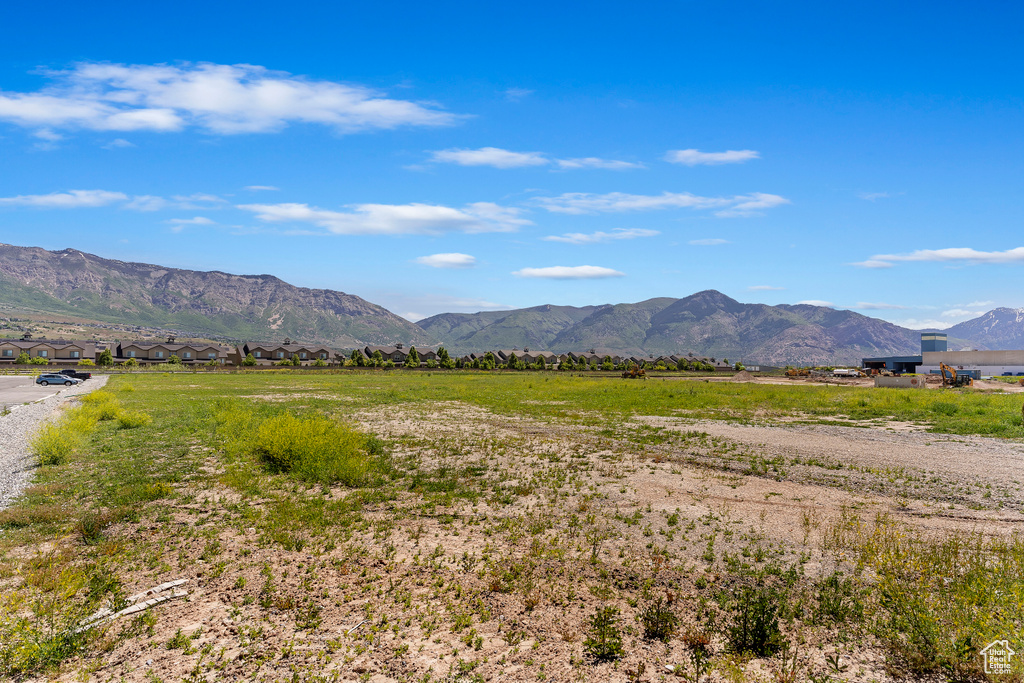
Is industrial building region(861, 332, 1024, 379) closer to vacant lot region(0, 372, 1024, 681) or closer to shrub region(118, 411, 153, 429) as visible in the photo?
vacant lot region(0, 372, 1024, 681)

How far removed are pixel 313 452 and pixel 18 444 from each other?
54.1ft

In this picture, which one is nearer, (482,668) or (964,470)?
(482,668)

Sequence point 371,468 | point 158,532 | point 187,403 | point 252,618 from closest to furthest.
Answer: point 252,618 → point 158,532 → point 371,468 → point 187,403

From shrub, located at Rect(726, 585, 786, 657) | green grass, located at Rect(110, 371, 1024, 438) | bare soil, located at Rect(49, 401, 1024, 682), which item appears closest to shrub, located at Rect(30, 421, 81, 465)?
bare soil, located at Rect(49, 401, 1024, 682)

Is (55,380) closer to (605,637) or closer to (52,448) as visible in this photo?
(52,448)

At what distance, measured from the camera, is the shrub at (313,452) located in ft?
62.5

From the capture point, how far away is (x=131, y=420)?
29.8m

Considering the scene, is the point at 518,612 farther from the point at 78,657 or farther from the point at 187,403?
the point at 187,403

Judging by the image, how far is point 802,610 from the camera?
32.3 ft

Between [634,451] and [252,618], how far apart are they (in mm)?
18396

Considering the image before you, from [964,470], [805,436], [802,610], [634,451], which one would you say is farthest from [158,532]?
[805,436]

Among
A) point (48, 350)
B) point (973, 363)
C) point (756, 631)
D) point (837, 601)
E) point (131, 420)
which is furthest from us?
→ point (48, 350)

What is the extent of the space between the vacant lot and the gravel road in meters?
0.84

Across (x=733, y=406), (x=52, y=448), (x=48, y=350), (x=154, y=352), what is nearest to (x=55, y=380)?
(x=52, y=448)
